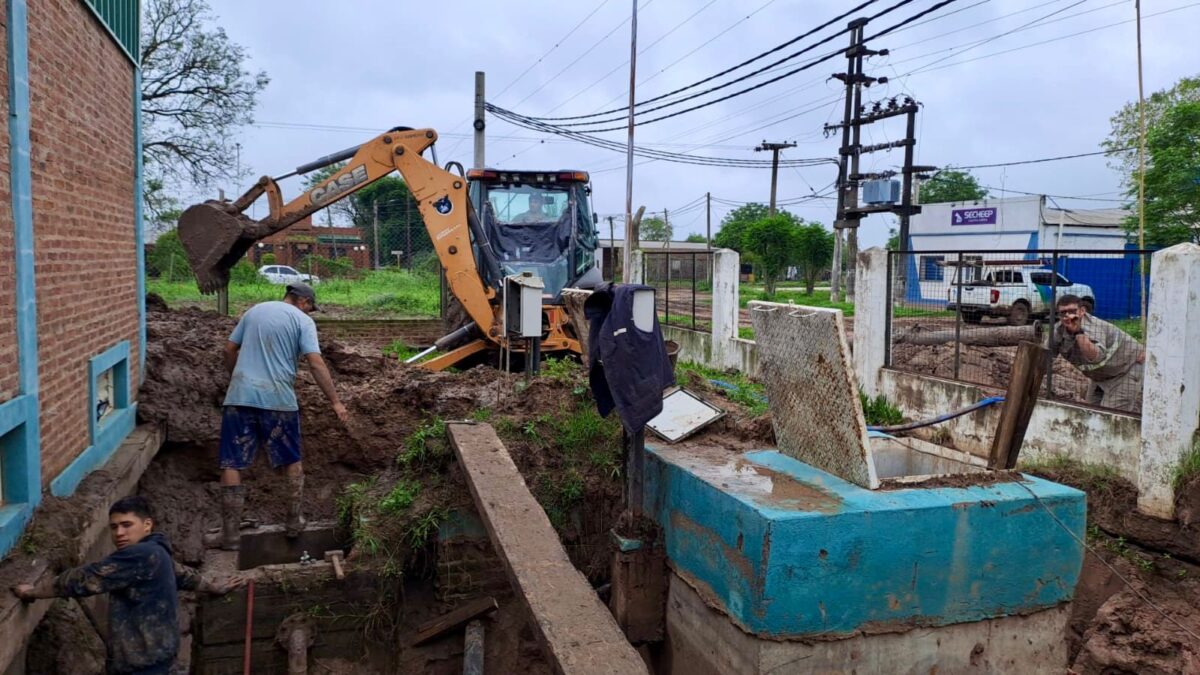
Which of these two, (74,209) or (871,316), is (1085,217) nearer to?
(871,316)

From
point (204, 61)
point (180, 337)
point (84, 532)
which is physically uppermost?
point (204, 61)

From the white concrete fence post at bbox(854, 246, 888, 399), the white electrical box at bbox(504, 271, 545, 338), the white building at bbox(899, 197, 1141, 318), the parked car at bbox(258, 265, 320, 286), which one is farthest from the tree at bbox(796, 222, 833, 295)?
the white electrical box at bbox(504, 271, 545, 338)

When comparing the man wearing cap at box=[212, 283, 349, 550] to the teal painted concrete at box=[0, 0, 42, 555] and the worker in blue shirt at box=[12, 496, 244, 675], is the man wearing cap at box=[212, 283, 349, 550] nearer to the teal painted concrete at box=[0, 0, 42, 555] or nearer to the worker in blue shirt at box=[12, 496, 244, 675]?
the teal painted concrete at box=[0, 0, 42, 555]

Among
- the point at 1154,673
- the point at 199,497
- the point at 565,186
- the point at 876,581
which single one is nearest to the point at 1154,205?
the point at 565,186

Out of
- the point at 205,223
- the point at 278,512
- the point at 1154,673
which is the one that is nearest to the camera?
the point at 1154,673

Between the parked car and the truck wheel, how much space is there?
16.6m

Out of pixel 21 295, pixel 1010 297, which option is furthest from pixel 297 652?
pixel 1010 297

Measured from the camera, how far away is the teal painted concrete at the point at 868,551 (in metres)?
4.05

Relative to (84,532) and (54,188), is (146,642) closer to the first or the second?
(84,532)

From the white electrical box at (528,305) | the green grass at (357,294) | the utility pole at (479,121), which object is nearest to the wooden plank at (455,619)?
the white electrical box at (528,305)

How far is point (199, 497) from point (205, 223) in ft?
9.70

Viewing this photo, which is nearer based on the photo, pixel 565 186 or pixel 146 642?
pixel 146 642

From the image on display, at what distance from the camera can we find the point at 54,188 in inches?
191

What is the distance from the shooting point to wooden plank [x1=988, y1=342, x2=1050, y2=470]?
16.1ft
